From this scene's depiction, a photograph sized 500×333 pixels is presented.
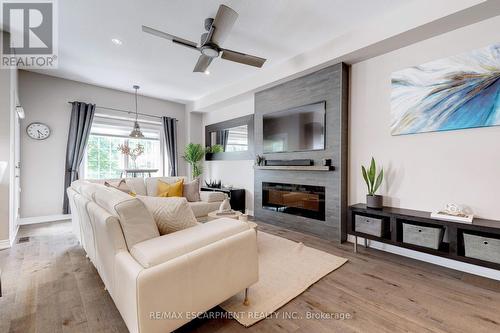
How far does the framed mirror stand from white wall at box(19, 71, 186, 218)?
2.69m

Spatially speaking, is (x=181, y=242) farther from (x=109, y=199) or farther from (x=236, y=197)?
(x=236, y=197)

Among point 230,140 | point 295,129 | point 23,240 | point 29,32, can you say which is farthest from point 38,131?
point 295,129

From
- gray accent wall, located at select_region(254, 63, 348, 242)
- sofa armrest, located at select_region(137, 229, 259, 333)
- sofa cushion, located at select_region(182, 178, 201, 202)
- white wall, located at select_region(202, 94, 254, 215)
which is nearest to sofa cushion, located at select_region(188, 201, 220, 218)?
sofa cushion, located at select_region(182, 178, 201, 202)

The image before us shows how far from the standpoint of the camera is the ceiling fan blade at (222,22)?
1.96 m

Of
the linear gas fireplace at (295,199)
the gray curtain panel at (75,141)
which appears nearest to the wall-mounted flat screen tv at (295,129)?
the linear gas fireplace at (295,199)

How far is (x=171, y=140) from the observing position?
18.8 ft

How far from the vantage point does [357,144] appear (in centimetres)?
312

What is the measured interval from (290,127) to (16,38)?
4.02 m

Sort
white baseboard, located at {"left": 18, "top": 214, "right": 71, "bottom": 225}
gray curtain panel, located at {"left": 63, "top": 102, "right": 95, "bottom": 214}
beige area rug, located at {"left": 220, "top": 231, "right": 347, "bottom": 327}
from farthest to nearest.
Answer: gray curtain panel, located at {"left": 63, "top": 102, "right": 95, "bottom": 214}, white baseboard, located at {"left": 18, "top": 214, "right": 71, "bottom": 225}, beige area rug, located at {"left": 220, "top": 231, "right": 347, "bottom": 327}

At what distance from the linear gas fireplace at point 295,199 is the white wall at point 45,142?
401 cm

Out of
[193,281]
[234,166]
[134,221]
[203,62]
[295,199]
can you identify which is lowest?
[193,281]

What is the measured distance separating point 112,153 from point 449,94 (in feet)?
19.3

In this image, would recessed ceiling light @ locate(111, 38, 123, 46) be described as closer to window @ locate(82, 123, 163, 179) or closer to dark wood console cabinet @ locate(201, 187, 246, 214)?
window @ locate(82, 123, 163, 179)

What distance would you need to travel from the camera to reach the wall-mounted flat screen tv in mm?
3352
